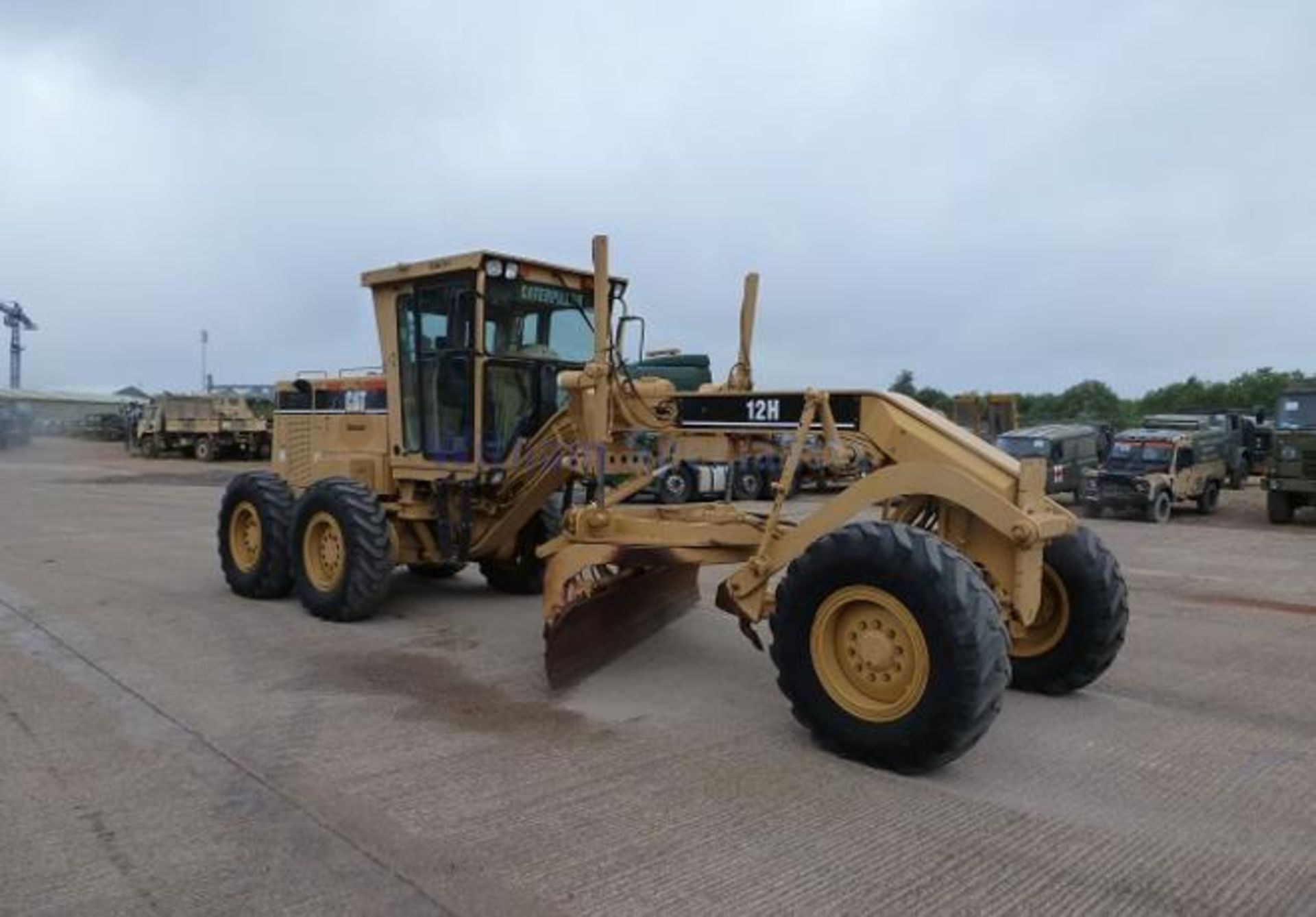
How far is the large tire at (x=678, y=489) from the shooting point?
14.4m

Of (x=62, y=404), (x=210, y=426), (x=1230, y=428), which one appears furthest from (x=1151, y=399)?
(x=62, y=404)

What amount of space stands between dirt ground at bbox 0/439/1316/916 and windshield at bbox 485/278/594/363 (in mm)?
2187

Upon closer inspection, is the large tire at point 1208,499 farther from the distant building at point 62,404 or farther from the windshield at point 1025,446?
the distant building at point 62,404

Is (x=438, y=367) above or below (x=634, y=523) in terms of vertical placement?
above

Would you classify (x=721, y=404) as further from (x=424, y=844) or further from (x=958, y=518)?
(x=424, y=844)

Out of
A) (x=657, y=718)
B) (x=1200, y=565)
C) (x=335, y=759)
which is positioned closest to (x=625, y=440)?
(x=657, y=718)

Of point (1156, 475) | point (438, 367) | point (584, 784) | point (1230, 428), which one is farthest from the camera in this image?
point (1230, 428)

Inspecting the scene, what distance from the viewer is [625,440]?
6578 mm

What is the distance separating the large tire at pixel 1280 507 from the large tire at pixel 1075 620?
15402 millimetres

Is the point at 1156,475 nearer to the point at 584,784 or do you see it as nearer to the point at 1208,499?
the point at 1208,499

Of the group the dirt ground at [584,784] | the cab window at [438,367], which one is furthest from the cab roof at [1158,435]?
the cab window at [438,367]

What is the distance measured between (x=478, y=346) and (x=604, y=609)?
2444 mm

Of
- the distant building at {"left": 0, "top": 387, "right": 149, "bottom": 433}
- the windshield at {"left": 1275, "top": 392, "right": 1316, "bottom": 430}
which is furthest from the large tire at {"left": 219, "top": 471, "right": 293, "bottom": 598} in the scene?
the distant building at {"left": 0, "top": 387, "right": 149, "bottom": 433}

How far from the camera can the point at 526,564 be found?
9.30 metres
